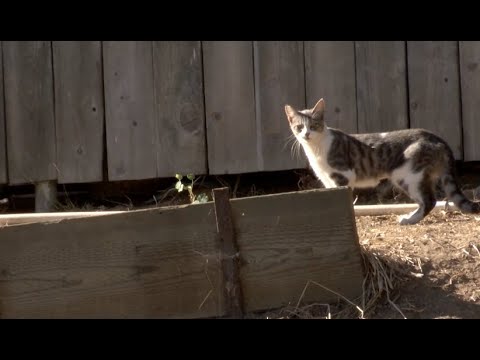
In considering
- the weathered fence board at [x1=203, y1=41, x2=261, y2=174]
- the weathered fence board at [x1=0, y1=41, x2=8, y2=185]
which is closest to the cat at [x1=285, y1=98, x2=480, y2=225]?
the weathered fence board at [x1=203, y1=41, x2=261, y2=174]

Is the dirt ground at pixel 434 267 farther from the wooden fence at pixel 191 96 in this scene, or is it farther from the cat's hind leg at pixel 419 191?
the wooden fence at pixel 191 96

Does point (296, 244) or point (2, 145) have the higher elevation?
point (2, 145)

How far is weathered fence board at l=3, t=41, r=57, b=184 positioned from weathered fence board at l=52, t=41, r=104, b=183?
7 centimetres

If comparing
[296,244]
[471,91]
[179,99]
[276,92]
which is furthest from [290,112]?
[296,244]

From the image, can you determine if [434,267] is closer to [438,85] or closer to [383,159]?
[383,159]

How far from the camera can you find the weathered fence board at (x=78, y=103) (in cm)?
618

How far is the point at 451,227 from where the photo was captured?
4758mm

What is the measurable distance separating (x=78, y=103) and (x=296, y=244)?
2959mm

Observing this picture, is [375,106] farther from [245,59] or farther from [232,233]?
[232,233]

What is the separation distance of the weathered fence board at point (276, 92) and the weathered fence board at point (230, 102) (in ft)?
0.20

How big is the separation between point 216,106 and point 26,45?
63.9 inches

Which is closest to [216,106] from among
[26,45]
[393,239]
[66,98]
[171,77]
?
[171,77]

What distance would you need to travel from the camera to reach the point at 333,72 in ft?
20.4

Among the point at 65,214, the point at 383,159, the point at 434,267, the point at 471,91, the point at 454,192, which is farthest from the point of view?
the point at 471,91
